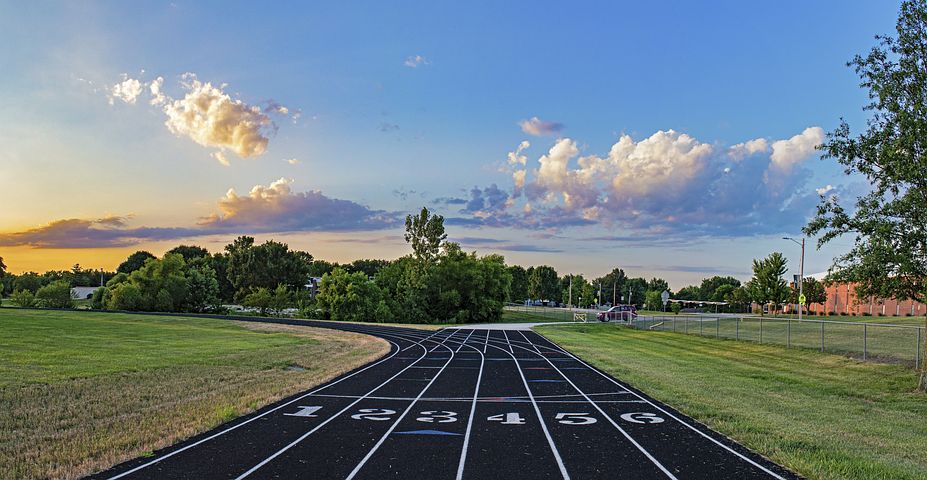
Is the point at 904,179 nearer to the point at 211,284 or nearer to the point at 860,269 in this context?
the point at 860,269

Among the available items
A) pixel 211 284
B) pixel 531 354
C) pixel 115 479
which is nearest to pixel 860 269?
pixel 531 354

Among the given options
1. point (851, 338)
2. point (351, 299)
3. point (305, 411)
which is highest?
point (851, 338)

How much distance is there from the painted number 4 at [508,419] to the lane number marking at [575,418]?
2.69ft

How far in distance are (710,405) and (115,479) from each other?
1233 cm

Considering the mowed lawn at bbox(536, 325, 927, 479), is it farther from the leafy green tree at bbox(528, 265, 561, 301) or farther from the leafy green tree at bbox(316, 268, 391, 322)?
the leafy green tree at bbox(528, 265, 561, 301)

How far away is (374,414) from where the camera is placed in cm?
1339

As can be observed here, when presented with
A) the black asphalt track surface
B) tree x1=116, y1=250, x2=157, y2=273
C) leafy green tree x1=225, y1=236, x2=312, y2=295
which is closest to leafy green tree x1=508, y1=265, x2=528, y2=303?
leafy green tree x1=225, y1=236, x2=312, y2=295

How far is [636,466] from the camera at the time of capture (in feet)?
30.7

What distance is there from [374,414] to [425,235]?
6950 cm

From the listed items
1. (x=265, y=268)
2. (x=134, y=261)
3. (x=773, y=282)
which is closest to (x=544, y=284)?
(x=265, y=268)

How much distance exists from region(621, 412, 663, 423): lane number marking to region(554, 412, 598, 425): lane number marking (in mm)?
756

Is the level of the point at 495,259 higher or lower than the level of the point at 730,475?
higher

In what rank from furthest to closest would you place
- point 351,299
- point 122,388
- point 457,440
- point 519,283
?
point 519,283 → point 351,299 → point 122,388 → point 457,440

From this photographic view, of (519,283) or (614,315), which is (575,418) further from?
(519,283)
